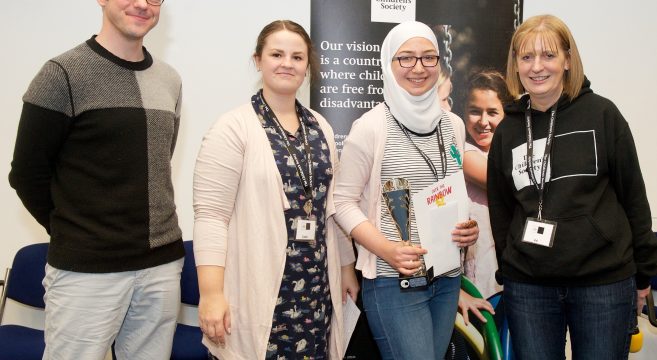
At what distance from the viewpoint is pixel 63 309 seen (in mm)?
1681

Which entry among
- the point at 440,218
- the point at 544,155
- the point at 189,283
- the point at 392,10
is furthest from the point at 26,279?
the point at 544,155

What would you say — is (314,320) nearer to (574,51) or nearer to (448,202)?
(448,202)

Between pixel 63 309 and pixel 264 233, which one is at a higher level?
pixel 264 233

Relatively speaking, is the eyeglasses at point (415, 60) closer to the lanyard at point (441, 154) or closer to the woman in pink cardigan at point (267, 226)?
the lanyard at point (441, 154)

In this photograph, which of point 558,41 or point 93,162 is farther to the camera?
point 558,41

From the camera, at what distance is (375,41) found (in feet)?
10.2

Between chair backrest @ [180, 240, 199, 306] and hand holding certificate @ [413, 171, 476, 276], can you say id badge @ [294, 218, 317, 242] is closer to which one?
hand holding certificate @ [413, 171, 476, 276]

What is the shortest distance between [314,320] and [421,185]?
61 cm

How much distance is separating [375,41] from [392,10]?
20 cm

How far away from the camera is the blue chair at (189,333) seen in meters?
2.62

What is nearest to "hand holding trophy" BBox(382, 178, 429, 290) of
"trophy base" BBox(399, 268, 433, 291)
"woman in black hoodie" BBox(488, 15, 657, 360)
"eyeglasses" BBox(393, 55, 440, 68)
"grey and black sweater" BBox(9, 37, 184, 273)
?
"trophy base" BBox(399, 268, 433, 291)

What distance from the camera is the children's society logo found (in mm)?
3104

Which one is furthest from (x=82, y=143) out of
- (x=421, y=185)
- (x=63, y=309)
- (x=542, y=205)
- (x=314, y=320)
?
(x=542, y=205)

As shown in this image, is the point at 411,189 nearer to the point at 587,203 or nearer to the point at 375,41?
the point at 587,203
